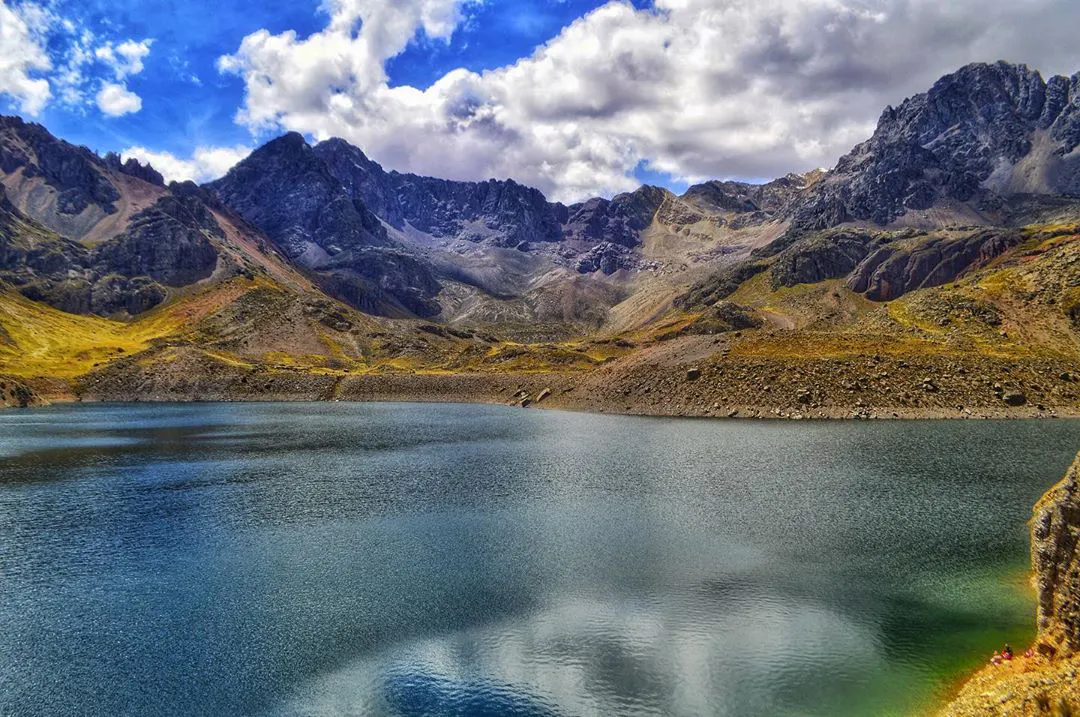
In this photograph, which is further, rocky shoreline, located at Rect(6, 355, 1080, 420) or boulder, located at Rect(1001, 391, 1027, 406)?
rocky shoreline, located at Rect(6, 355, 1080, 420)

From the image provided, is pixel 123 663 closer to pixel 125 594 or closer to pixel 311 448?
pixel 125 594

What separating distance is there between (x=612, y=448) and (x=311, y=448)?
47.9m

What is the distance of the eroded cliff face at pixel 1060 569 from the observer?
24.1 meters

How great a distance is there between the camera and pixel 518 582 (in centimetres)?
3941

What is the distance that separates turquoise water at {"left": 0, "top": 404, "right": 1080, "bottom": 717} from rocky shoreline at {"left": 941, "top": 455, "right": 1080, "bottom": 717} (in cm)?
254

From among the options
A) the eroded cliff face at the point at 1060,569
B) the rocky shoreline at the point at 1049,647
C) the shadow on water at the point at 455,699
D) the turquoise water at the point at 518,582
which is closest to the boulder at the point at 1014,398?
the turquoise water at the point at 518,582

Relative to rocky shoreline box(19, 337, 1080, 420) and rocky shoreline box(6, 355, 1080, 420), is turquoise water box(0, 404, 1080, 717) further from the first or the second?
rocky shoreline box(19, 337, 1080, 420)

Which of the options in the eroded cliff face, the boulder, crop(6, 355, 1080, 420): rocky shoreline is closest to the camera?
the eroded cliff face

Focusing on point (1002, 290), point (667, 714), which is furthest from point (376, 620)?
point (1002, 290)

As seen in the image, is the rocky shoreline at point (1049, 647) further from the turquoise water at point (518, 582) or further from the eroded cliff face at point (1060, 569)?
the turquoise water at point (518, 582)

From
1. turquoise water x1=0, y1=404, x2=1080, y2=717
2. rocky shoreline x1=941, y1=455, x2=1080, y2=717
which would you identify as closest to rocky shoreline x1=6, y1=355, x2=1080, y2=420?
turquoise water x1=0, y1=404, x2=1080, y2=717

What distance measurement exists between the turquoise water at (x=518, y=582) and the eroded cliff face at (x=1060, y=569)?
4407 millimetres

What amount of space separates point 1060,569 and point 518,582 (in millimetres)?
26781

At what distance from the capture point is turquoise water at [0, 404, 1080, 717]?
26.9 meters
